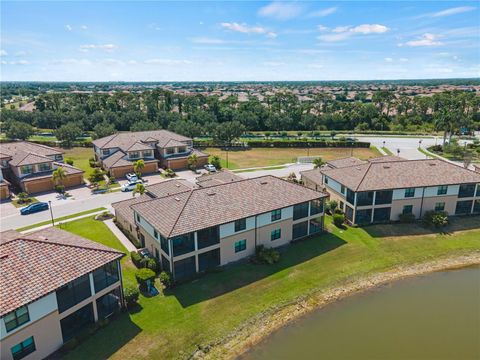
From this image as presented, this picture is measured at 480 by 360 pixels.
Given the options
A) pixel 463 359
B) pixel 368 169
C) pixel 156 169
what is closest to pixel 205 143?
pixel 156 169

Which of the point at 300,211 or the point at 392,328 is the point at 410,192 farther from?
the point at 392,328

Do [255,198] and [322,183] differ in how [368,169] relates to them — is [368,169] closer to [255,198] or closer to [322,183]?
[322,183]

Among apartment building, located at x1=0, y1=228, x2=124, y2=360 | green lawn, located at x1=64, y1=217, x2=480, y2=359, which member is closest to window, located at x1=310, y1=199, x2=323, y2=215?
green lawn, located at x1=64, y1=217, x2=480, y2=359

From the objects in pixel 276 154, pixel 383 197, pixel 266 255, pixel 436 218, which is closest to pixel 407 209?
pixel 436 218

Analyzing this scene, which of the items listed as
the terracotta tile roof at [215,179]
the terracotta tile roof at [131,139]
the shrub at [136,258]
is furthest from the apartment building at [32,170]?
the shrub at [136,258]

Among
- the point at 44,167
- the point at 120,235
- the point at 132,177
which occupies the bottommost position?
the point at 120,235
